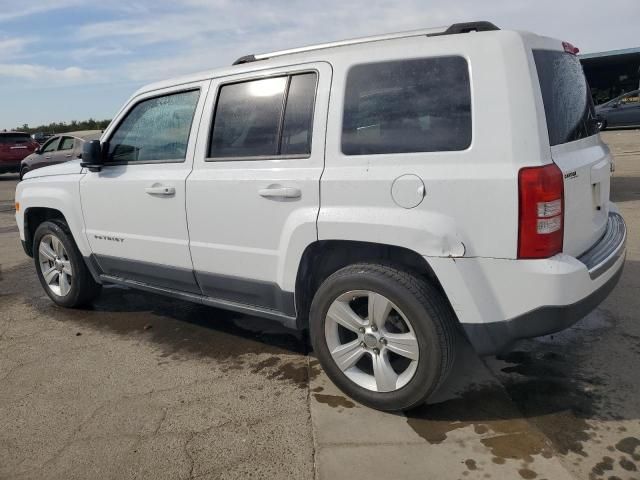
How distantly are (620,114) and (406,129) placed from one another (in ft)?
64.7

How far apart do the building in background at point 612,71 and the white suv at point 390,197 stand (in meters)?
23.3

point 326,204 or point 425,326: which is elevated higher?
point 326,204

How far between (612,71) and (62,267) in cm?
3028

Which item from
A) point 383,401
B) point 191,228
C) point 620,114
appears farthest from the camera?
point 620,114

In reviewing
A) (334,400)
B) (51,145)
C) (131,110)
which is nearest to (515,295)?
(334,400)

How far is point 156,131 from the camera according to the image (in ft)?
12.7

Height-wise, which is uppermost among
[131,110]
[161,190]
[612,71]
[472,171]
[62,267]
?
[612,71]

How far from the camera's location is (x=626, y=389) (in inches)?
119

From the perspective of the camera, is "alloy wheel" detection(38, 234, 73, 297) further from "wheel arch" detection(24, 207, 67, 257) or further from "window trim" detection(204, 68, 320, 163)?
"window trim" detection(204, 68, 320, 163)

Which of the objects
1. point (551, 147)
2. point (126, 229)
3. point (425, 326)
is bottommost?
point (425, 326)

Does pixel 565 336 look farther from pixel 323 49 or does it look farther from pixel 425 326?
pixel 323 49

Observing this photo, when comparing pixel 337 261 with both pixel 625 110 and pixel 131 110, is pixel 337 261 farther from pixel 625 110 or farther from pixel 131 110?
pixel 625 110

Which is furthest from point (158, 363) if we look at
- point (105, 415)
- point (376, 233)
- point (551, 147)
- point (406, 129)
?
point (551, 147)

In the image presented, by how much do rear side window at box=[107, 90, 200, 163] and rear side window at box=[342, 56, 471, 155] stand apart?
4.22 feet
